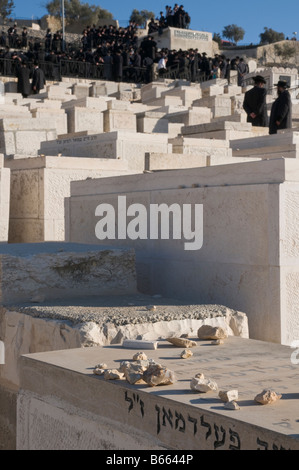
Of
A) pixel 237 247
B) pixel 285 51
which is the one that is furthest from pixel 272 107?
pixel 285 51

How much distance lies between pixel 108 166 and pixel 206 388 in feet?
19.0

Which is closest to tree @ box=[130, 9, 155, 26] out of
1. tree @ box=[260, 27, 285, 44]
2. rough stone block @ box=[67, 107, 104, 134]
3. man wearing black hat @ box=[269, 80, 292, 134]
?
tree @ box=[260, 27, 285, 44]

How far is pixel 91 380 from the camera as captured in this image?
10.5ft

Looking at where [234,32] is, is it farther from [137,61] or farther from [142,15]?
[137,61]

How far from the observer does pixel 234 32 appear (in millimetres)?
80000

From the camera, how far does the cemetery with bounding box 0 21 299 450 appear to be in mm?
2914

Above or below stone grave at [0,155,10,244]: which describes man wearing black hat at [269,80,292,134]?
above

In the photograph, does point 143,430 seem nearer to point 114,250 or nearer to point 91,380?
point 91,380

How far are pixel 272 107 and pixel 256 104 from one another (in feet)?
5.56

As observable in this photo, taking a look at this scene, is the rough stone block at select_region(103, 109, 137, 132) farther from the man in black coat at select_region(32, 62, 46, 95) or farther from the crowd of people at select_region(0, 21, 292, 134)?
the crowd of people at select_region(0, 21, 292, 134)

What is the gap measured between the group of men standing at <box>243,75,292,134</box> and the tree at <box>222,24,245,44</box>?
70072mm

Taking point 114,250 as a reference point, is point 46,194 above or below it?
above

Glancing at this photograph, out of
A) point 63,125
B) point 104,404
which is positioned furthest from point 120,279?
point 63,125

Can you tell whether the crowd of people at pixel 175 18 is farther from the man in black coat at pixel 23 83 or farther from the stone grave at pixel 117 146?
the stone grave at pixel 117 146
